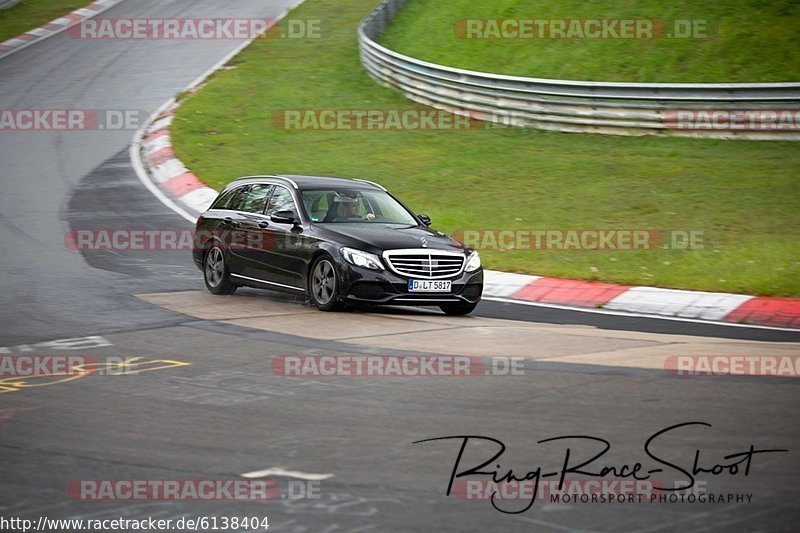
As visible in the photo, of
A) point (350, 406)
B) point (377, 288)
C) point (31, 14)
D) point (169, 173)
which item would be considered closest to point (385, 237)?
point (377, 288)

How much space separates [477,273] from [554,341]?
2346 mm

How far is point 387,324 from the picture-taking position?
41.3ft

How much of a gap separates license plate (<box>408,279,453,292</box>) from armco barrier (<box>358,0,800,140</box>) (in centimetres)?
1148

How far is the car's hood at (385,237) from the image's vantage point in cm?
1329

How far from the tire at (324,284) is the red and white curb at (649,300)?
276 centimetres

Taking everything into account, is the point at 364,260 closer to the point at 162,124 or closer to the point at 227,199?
the point at 227,199

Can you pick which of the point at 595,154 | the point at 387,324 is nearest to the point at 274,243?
the point at 387,324

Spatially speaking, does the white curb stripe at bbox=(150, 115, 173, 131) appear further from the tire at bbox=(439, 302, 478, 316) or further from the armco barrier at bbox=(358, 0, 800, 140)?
the tire at bbox=(439, 302, 478, 316)

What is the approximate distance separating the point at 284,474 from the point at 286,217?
7787 millimetres

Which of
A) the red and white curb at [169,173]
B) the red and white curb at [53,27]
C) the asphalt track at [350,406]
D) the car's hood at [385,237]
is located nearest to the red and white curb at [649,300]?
the asphalt track at [350,406]

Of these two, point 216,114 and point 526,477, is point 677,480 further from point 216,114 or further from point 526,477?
point 216,114

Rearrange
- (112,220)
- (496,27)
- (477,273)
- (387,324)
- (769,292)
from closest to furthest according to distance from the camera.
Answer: (387,324) < (477,273) < (769,292) < (112,220) < (496,27)

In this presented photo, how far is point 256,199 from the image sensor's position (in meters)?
15.3

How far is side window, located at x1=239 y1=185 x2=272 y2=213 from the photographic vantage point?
595 inches
